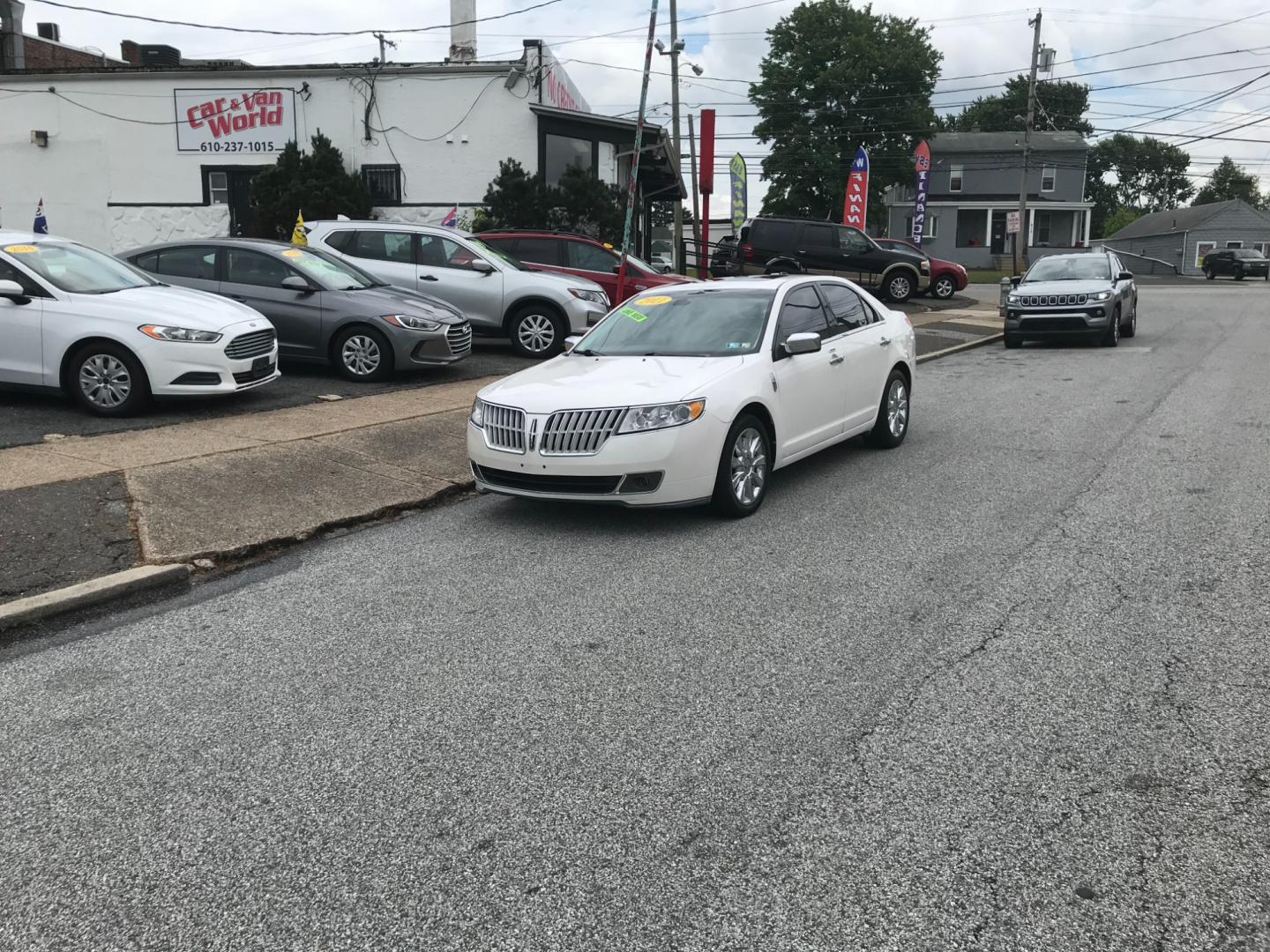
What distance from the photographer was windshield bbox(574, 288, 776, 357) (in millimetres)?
7691

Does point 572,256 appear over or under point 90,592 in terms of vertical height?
over

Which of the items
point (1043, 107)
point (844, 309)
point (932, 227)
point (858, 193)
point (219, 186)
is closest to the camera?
point (844, 309)

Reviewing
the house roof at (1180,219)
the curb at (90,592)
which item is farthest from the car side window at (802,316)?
the house roof at (1180,219)

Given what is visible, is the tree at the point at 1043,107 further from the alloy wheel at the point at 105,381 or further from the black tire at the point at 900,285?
the alloy wheel at the point at 105,381

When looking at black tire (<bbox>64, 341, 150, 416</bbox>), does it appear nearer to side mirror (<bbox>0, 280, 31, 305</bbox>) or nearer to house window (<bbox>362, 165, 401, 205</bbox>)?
side mirror (<bbox>0, 280, 31, 305</bbox>)

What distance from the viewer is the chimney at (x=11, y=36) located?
30781 mm

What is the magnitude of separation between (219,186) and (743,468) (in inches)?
881

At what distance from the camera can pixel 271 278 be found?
40.9ft

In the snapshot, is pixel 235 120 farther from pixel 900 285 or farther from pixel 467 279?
pixel 900 285

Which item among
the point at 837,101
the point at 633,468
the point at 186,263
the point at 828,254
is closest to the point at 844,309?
the point at 633,468

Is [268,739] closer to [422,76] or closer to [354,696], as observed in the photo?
[354,696]

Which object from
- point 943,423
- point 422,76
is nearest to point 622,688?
point 943,423

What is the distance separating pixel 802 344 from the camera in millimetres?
7551

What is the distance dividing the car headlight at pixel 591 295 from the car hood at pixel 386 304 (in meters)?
2.45
